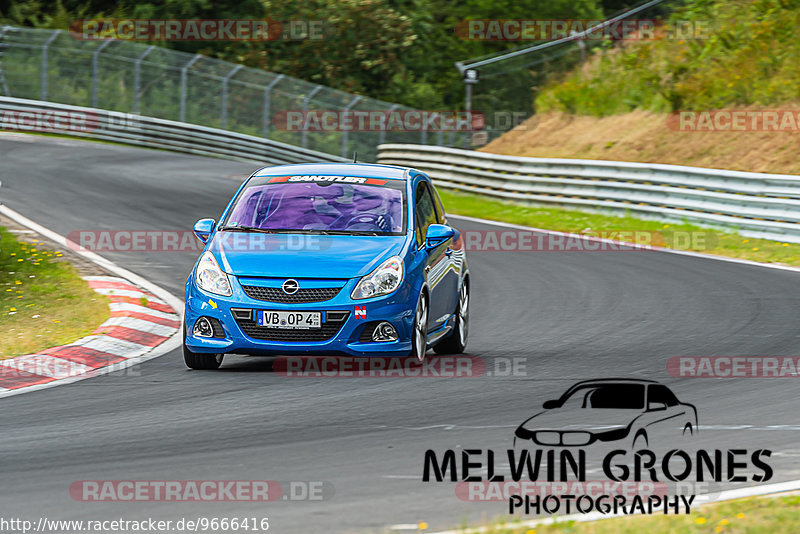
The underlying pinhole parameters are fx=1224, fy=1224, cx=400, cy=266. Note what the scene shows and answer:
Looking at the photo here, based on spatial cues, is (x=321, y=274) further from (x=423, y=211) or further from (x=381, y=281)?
(x=423, y=211)

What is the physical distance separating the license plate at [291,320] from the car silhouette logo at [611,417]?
1957 mm

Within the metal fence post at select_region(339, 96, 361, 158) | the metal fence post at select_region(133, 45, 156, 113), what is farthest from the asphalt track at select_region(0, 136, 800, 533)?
the metal fence post at select_region(133, 45, 156, 113)

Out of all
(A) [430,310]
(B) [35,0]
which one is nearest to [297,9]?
(B) [35,0]

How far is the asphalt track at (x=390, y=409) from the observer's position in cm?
593

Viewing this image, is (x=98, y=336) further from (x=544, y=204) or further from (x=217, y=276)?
(x=544, y=204)

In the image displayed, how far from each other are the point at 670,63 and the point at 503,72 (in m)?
4.99

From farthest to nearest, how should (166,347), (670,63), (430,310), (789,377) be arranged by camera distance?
1. (670,63)
2. (166,347)
3. (430,310)
4. (789,377)

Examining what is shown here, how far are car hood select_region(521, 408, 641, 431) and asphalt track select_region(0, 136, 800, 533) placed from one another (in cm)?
19

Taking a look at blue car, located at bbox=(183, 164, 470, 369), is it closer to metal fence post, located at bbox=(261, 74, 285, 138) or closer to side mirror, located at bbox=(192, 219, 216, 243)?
side mirror, located at bbox=(192, 219, 216, 243)

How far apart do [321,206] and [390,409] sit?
108 inches

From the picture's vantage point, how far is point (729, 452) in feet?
22.2

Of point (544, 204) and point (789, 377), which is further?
point (544, 204)

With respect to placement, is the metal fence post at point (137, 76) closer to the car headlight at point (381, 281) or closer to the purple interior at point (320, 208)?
the purple interior at point (320, 208)

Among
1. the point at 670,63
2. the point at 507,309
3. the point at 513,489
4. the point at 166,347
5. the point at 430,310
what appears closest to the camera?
the point at 513,489
